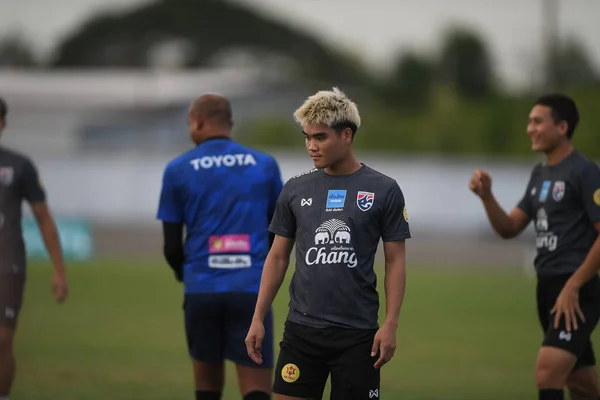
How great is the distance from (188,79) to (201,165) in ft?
219

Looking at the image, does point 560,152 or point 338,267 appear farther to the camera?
point 560,152

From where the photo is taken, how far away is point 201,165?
25.5ft

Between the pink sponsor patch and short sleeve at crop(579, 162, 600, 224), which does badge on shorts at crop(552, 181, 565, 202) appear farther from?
the pink sponsor patch

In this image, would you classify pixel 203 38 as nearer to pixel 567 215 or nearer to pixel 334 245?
pixel 567 215

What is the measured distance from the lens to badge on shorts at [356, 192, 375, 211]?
20.1ft

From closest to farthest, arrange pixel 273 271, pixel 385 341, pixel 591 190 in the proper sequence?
pixel 385 341 → pixel 273 271 → pixel 591 190

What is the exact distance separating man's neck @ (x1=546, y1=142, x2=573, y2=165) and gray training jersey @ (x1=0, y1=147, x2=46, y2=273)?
3.86 meters

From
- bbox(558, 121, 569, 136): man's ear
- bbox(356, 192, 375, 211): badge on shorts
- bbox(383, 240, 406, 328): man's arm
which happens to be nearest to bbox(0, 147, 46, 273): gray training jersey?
bbox(356, 192, 375, 211): badge on shorts

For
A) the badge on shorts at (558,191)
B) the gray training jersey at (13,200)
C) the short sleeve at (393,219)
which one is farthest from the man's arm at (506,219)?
the gray training jersey at (13,200)

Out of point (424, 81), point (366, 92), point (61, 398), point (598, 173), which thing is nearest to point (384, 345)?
point (598, 173)

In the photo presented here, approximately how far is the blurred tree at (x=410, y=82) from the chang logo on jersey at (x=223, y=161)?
57.8 meters

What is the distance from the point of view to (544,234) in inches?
309

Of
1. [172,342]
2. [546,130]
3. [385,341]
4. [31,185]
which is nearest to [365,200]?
[385,341]

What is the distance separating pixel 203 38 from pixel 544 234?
7740 cm
